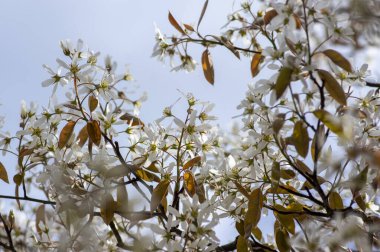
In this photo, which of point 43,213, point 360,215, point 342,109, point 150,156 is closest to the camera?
point 342,109

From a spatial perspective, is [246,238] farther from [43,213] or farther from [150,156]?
[43,213]

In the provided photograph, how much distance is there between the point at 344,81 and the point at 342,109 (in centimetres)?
18

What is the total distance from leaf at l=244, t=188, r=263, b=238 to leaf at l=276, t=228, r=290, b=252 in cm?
13

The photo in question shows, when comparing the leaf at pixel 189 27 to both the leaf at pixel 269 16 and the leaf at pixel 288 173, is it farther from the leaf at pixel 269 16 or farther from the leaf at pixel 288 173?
the leaf at pixel 288 173

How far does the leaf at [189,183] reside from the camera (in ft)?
5.08

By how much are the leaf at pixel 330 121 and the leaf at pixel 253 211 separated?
0.35m

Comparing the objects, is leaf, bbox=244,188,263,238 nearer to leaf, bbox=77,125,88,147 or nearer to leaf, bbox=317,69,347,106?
leaf, bbox=317,69,347,106

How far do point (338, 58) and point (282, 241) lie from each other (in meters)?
0.54

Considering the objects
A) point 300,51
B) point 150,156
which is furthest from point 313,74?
point 150,156

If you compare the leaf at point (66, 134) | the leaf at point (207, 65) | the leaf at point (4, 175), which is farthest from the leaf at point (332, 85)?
the leaf at point (4, 175)

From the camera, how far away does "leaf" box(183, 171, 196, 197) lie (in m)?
1.55

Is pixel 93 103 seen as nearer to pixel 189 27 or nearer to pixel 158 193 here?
pixel 158 193

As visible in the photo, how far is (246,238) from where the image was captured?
4.84ft

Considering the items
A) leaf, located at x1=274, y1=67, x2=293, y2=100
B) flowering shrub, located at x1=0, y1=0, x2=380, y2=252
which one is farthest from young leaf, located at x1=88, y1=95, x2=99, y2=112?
leaf, located at x1=274, y1=67, x2=293, y2=100
